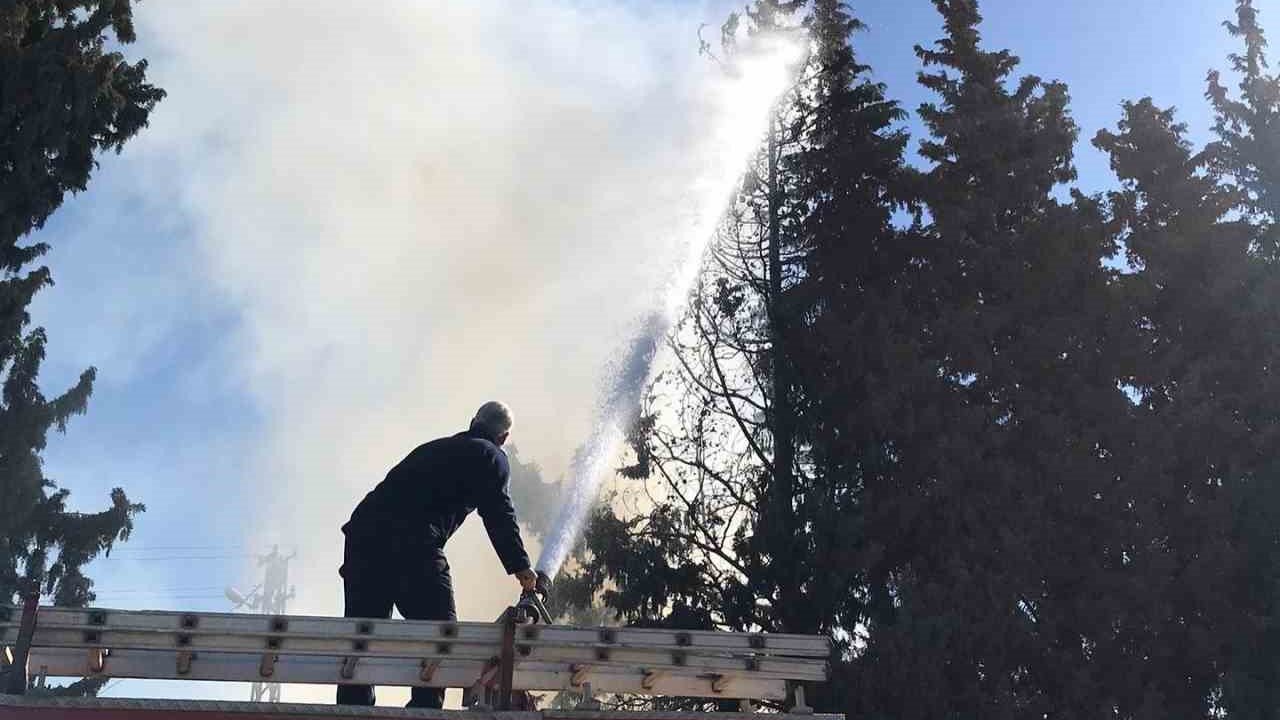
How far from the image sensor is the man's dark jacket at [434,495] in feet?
22.8

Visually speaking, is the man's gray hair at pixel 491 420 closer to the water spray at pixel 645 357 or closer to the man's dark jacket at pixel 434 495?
the man's dark jacket at pixel 434 495

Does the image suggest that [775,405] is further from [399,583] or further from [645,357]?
[399,583]

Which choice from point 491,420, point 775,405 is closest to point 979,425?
point 775,405

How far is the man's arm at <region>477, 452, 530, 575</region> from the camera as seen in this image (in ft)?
21.9

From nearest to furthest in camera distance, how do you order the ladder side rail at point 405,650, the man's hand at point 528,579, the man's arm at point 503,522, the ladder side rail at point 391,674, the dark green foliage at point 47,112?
the ladder side rail at point 405,650
the ladder side rail at point 391,674
the man's hand at point 528,579
the man's arm at point 503,522
the dark green foliage at point 47,112

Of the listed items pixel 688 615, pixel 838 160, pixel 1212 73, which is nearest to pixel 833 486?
pixel 688 615

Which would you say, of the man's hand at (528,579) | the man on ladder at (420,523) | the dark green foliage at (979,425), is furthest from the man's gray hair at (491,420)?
the dark green foliage at (979,425)

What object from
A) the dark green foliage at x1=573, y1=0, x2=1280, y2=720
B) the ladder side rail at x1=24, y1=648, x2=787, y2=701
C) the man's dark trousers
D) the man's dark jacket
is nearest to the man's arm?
the man's dark jacket

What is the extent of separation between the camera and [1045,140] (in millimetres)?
22297

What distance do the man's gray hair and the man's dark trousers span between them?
2.35 feet

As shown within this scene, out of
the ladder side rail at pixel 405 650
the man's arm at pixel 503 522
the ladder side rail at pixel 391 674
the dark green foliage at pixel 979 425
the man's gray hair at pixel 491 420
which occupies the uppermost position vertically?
the dark green foliage at pixel 979 425

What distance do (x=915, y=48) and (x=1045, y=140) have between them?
9.86ft

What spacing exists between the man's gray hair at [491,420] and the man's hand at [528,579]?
98cm

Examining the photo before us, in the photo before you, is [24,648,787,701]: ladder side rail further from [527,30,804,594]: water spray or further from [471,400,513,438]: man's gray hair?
[527,30,804,594]: water spray
